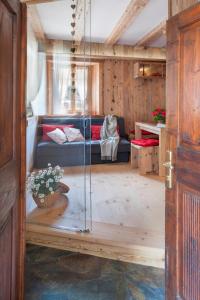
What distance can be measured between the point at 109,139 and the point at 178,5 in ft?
12.8

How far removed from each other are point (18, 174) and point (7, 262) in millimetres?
461

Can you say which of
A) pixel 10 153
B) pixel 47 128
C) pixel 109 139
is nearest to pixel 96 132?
pixel 109 139

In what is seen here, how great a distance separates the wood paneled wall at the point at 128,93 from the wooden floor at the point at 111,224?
284cm

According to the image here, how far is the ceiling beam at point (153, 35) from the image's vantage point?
14.5ft

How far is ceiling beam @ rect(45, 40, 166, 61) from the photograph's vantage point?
5.26 m

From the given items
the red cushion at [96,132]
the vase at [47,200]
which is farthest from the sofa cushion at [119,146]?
the vase at [47,200]

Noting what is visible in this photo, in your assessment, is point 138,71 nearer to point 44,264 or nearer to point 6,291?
point 44,264

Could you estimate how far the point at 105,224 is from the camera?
2562mm

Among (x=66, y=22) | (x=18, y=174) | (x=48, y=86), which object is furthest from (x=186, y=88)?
(x=48, y=86)

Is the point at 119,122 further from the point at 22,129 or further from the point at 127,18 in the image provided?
the point at 22,129

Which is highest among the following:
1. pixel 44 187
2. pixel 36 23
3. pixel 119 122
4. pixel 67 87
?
pixel 36 23

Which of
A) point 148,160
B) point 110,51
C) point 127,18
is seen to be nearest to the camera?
point 127,18

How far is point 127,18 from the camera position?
401cm

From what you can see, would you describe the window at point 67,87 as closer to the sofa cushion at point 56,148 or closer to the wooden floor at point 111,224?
the sofa cushion at point 56,148
